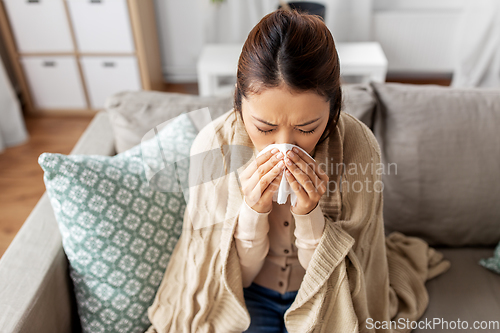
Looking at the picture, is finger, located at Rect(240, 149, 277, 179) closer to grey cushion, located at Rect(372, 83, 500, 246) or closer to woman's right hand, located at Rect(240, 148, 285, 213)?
woman's right hand, located at Rect(240, 148, 285, 213)

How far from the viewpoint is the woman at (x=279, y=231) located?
2.49 ft

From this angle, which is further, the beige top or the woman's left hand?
the beige top

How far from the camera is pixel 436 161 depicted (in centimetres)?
120

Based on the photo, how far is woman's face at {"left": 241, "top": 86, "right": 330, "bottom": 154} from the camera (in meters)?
0.69

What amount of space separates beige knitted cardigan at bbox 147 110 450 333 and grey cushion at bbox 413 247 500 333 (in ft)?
0.73

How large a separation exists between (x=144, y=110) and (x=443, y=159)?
974 millimetres

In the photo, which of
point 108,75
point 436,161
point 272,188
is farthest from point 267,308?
point 108,75

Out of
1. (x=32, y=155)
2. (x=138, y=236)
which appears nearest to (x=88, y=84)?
(x=32, y=155)

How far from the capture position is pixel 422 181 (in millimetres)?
1217

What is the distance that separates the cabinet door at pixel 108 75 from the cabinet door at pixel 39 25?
17 cm

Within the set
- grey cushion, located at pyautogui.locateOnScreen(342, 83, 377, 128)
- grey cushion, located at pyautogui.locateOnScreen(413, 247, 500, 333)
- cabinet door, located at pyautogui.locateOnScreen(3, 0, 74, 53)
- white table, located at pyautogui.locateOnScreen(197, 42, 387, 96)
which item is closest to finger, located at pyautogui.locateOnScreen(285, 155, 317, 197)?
grey cushion, located at pyautogui.locateOnScreen(342, 83, 377, 128)

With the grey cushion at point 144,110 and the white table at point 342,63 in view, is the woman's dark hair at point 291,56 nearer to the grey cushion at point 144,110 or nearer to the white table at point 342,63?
the grey cushion at point 144,110

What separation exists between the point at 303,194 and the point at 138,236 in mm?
462

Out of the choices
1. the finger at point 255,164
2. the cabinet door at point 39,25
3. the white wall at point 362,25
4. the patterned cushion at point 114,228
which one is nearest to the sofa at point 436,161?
the patterned cushion at point 114,228
